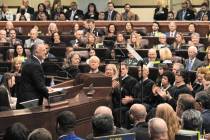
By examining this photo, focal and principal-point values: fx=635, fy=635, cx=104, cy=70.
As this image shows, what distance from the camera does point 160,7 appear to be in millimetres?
20266

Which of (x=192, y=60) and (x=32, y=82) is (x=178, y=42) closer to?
(x=192, y=60)

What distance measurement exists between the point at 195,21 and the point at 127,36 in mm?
2510

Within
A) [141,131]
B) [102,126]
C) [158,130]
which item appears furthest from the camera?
[141,131]

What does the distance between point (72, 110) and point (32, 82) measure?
1012 mm

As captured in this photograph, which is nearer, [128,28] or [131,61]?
[131,61]

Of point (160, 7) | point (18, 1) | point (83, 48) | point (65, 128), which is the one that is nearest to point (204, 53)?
point (83, 48)

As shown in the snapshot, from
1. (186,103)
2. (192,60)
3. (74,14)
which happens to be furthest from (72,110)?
(74,14)

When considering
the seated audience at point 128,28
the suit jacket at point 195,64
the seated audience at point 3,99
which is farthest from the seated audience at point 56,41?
the seated audience at point 3,99

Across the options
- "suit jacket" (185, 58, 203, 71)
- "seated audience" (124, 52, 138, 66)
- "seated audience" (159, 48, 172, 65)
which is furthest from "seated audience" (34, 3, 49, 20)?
"suit jacket" (185, 58, 203, 71)

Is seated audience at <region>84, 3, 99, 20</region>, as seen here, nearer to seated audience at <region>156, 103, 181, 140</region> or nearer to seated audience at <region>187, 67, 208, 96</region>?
seated audience at <region>187, 67, 208, 96</region>

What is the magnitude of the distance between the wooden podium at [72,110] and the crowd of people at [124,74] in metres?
0.40

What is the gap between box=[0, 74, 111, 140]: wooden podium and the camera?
7906mm

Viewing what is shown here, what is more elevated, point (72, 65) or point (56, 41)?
point (56, 41)

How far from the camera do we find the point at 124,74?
12.2m
